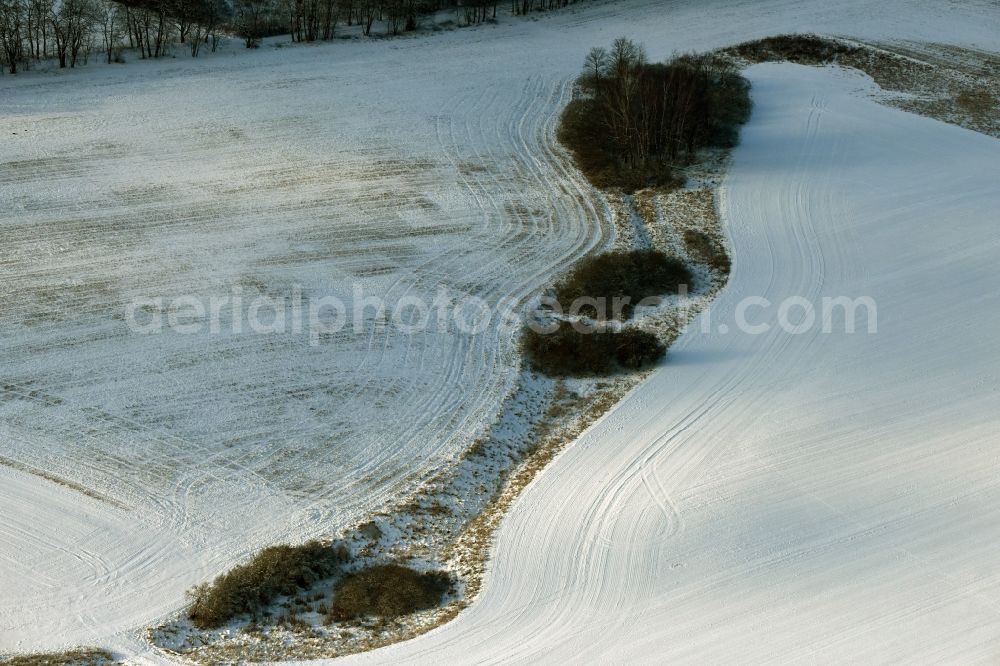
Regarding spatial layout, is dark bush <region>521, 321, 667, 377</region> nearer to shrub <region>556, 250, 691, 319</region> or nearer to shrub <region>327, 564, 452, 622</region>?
shrub <region>556, 250, 691, 319</region>

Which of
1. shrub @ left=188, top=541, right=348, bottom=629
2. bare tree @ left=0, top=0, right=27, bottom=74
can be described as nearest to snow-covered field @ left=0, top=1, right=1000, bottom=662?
shrub @ left=188, top=541, right=348, bottom=629

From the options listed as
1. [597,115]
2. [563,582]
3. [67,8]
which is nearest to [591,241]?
[597,115]

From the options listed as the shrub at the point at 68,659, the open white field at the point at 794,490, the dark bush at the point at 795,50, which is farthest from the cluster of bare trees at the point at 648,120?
the shrub at the point at 68,659

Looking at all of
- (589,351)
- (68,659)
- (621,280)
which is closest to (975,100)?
(621,280)

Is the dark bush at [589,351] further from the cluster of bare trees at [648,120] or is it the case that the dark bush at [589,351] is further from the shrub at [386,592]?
the cluster of bare trees at [648,120]

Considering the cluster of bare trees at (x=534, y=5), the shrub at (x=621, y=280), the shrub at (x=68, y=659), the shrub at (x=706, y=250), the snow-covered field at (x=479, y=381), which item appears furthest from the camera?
the cluster of bare trees at (x=534, y=5)

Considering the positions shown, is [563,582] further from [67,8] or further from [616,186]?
[67,8]

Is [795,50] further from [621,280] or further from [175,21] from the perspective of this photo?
[175,21]
